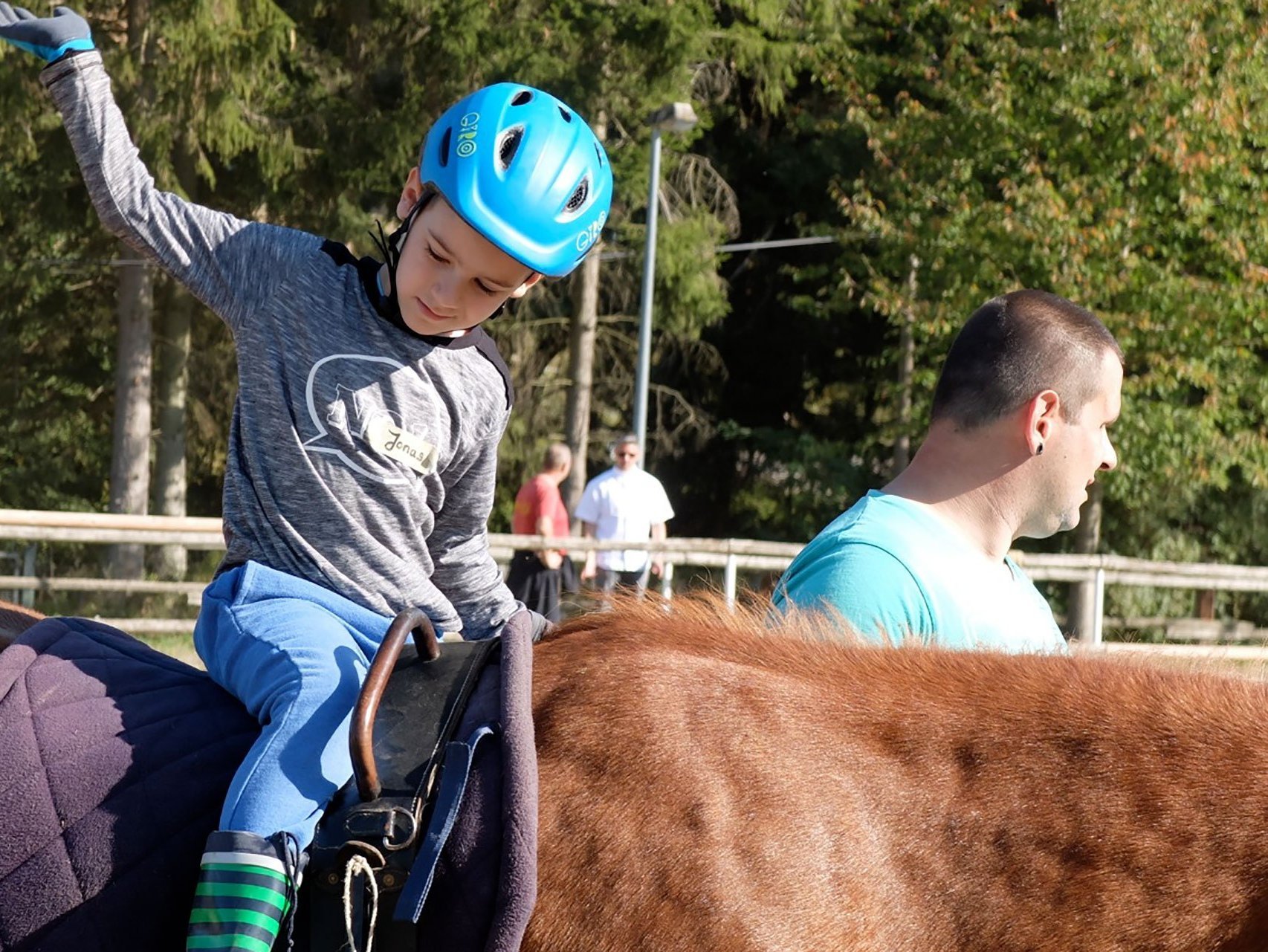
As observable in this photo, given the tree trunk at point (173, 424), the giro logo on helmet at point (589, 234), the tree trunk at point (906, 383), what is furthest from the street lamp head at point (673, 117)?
the giro logo on helmet at point (589, 234)

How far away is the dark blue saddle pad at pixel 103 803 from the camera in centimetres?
176

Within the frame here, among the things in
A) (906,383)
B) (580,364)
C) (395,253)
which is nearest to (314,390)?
(395,253)

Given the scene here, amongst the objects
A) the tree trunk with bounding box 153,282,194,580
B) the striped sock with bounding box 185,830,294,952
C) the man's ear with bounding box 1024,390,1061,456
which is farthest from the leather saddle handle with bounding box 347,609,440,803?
the tree trunk with bounding box 153,282,194,580

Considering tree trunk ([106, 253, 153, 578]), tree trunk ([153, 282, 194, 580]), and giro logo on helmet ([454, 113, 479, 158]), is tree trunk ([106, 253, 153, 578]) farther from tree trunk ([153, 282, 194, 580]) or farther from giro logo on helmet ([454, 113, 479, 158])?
giro logo on helmet ([454, 113, 479, 158])

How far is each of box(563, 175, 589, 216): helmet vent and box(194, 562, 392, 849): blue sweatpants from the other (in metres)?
0.80

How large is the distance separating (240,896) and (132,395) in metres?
18.7

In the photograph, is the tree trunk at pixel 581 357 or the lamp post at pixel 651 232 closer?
the lamp post at pixel 651 232

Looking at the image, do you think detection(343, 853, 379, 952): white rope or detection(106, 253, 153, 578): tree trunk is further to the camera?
detection(106, 253, 153, 578): tree trunk

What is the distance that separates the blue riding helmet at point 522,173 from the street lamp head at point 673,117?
14086 mm

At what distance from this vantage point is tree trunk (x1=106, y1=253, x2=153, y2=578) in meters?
19.0

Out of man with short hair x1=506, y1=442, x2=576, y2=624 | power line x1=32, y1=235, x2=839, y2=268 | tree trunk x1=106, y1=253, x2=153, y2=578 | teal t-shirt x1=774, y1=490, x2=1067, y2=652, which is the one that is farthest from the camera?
power line x1=32, y1=235, x2=839, y2=268

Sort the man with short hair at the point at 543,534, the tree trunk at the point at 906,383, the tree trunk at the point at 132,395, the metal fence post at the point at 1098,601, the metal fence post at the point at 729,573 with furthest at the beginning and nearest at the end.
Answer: the tree trunk at the point at 132,395 → the tree trunk at the point at 906,383 → the metal fence post at the point at 1098,601 → the metal fence post at the point at 729,573 → the man with short hair at the point at 543,534

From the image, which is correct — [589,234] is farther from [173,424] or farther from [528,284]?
[173,424]

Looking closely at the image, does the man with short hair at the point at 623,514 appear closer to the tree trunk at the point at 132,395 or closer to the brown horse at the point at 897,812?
the tree trunk at the point at 132,395
